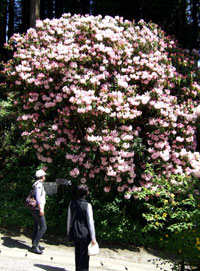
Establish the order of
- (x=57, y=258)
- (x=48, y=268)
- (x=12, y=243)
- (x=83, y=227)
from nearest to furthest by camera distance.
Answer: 1. (x=83, y=227)
2. (x=48, y=268)
3. (x=57, y=258)
4. (x=12, y=243)

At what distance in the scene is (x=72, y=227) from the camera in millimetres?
5020

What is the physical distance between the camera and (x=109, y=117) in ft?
23.8

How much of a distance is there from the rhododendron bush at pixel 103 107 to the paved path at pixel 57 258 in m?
1.40

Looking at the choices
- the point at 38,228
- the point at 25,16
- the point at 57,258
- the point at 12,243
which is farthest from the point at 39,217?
the point at 25,16

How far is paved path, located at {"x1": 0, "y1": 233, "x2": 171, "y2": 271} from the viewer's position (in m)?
5.56

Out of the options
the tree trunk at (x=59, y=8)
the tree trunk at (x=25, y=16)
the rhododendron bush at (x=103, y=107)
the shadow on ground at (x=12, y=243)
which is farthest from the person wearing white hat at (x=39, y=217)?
the tree trunk at (x=59, y=8)

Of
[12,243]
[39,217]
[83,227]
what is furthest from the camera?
[12,243]

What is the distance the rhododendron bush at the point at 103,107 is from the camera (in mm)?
7371

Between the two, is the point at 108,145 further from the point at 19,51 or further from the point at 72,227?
the point at 19,51

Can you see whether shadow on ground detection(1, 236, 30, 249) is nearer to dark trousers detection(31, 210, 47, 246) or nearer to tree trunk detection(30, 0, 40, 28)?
dark trousers detection(31, 210, 47, 246)

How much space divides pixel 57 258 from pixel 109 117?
309cm

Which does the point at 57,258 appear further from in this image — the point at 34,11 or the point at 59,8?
the point at 59,8

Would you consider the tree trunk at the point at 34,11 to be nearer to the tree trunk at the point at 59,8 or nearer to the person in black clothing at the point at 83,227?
the tree trunk at the point at 59,8

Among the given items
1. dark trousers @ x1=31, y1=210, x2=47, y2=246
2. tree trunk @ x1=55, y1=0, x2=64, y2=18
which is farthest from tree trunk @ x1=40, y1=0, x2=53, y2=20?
dark trousers @ x1=31, y1=210, x2=47, y2=246
